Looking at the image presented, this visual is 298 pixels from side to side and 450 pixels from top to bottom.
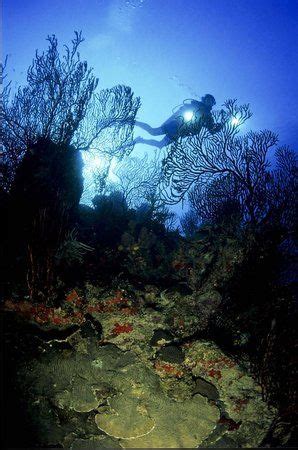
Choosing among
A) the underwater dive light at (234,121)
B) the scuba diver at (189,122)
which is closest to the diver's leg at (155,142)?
the scuba diver at (189,122)

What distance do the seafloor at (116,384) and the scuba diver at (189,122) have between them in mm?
5725

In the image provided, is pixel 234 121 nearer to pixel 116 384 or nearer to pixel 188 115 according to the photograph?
pixel 188 115

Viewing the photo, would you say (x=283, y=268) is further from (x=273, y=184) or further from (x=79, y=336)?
(x=79, y=336)

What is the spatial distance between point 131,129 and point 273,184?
14.4ft

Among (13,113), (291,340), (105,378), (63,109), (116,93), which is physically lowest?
(105,378)

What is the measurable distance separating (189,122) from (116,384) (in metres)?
7.07

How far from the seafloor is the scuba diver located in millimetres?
5725

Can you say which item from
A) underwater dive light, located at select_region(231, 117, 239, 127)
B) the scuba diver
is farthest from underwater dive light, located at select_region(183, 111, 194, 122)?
underwater dive light, located at select_region(231, 117, 239, 127)

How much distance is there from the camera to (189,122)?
8.44m

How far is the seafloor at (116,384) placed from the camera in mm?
3645

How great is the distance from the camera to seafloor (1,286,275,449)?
12.0 feet

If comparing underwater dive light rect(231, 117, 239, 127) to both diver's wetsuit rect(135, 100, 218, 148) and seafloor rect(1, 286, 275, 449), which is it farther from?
seafloor rect(1, 286, 275, 449)

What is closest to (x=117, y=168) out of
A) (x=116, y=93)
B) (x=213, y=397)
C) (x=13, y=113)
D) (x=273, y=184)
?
(x=116, y=93)

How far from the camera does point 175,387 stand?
400cm
